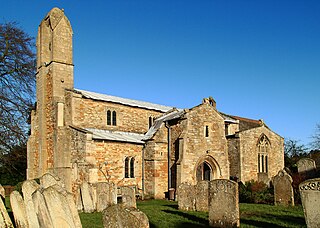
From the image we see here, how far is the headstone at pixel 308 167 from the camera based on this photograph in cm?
2004

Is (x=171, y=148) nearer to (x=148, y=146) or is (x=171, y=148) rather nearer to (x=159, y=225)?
(x=148, y=146)

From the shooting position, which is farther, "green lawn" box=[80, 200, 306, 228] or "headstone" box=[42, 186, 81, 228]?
"green lawn" box=[80, 200, 306, 228]

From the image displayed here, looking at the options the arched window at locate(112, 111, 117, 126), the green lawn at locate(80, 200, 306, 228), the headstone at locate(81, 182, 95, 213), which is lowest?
the green lawn at locate(80, 200, 306, 228)

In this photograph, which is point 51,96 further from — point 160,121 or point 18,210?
point 18,210

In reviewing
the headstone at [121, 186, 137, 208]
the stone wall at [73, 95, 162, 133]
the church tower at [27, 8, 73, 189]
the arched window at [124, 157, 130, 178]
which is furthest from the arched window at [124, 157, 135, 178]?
the headstone at [121, 186, 137, 208]

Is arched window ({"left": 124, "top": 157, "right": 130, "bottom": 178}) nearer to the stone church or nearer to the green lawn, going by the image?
the stone church

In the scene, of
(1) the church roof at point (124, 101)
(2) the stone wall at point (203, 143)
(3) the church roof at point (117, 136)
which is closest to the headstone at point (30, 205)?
(3) the church roof at point (117, 136)

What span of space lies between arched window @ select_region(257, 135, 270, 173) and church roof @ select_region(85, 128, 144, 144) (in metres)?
10.0

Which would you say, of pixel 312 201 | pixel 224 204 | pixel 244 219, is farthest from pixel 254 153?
pixel 312 201

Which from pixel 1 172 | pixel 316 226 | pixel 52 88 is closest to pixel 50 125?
pixel 52 88

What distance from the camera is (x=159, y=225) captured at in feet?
39.8

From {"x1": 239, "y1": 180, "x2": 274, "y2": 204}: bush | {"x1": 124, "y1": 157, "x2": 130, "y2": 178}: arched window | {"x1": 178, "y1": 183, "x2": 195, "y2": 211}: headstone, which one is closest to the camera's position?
{"x1": 178, "y1": 183, "x2": 195, "y2": 211}: headstone

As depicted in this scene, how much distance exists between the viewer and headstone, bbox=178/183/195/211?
54.1 ft

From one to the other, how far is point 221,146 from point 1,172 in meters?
19.6
